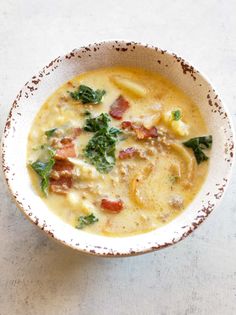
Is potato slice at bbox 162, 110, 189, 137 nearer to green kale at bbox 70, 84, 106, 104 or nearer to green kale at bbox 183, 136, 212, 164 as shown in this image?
green kale at bbox 183, 136, 212, 164

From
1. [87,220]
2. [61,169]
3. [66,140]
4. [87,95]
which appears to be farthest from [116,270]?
[87,95]

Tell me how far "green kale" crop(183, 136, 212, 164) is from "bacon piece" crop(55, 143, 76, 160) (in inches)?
24.6

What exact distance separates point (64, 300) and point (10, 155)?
833mm

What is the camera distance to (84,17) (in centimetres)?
431

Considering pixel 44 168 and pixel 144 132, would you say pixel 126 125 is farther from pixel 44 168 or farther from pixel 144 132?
pixel 44 168

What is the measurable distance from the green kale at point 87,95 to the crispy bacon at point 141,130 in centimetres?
22

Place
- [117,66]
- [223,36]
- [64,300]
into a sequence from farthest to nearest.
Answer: [223,36], [117,66], [64,300]

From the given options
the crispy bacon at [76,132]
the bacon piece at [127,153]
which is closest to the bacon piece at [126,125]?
the bacon piece at [127,153]

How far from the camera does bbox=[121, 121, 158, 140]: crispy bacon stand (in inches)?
144

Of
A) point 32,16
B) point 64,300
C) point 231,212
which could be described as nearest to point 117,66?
point 32,16

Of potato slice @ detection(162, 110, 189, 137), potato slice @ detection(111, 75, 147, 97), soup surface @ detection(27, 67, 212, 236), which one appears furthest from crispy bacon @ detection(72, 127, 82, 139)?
potato slice @ detection(162, 110, 189, 137)

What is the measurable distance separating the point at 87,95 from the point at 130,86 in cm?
26

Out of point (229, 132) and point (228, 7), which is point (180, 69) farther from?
point (228, 7)

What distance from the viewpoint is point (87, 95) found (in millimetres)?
3781
